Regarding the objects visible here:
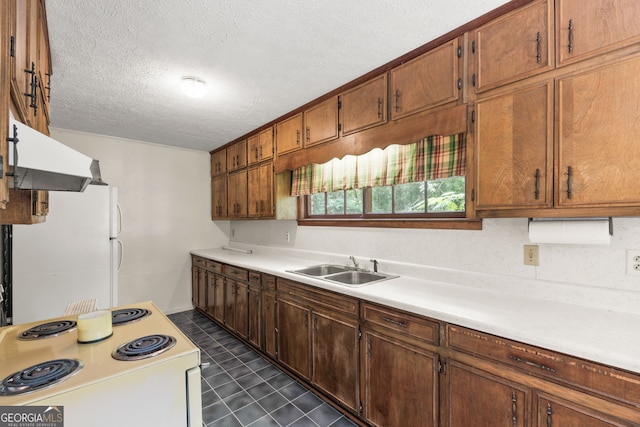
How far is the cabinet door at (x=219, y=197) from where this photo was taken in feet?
14.0

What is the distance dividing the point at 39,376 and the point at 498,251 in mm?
2237

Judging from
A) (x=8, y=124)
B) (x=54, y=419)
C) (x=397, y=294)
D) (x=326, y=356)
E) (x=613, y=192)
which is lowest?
(x=326, y=356)

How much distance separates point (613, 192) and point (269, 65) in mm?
2053

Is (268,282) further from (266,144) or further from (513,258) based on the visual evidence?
(513,258)

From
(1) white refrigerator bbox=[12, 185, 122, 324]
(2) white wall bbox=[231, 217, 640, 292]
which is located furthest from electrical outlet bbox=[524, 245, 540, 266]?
(1) white refrigerator bbox=[12, 185, 122, 324]

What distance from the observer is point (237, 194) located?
3943 mm

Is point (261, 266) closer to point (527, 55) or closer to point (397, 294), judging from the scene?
point (397, 294)

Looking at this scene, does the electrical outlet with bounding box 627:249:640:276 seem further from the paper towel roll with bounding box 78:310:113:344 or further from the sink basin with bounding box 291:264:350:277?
the paper towel roll with bounding box 78:310:113:344

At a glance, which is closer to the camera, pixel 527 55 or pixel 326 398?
pixel 527 55

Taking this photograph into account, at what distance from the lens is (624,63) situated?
1.19m

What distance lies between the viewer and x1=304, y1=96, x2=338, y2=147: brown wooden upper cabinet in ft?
8.10

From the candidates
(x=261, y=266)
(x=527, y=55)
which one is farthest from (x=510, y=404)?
(x=261, y=266)

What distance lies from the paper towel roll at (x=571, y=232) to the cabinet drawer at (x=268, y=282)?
1971mm

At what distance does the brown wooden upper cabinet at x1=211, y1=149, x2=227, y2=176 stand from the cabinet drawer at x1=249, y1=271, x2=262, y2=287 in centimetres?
192
